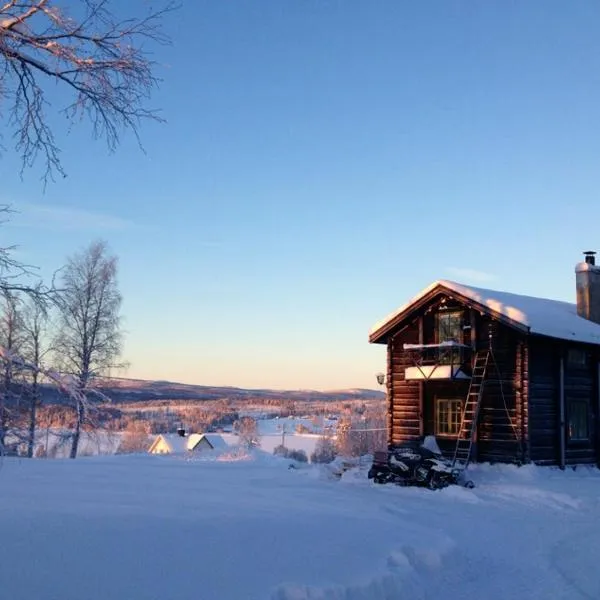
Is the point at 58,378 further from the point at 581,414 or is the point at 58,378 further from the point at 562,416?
the point at 581,414

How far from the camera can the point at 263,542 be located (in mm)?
8664

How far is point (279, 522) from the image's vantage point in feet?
32.1

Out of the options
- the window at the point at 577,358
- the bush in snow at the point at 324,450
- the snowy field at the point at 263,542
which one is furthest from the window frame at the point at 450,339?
the bush in snow at the point at 324,450

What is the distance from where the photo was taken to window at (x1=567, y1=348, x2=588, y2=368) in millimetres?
22614

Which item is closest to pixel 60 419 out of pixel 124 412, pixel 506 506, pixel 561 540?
pixel 124 412

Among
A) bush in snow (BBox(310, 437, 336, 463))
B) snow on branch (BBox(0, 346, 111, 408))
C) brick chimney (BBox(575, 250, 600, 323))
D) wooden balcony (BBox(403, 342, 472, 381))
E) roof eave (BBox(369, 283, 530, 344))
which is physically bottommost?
bush in snow (BBox(310, 437, 336, 463))

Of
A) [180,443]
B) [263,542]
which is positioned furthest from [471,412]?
[180,443]

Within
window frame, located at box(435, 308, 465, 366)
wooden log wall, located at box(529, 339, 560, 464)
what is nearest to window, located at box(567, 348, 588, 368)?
wooden log wall, located at box(529, 339, 560, 464)

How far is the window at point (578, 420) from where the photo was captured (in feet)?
73.5

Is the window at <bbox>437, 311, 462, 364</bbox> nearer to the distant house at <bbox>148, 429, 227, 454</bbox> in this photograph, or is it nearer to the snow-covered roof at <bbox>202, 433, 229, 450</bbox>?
the distant house at <bbox>148, 429, 227, 454</bbox>

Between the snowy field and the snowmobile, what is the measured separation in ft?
9.09

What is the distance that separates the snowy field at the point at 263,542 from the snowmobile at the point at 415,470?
277 cm

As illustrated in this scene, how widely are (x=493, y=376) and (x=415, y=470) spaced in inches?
173

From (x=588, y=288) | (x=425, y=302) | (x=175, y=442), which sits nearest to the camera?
(x=425, y=302)
